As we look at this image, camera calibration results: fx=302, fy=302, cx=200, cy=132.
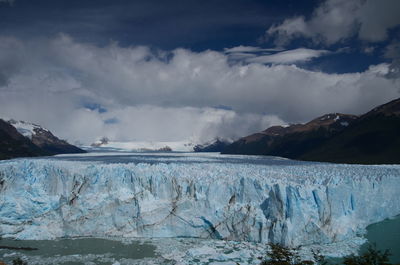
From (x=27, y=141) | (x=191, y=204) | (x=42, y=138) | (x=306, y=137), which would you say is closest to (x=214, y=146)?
(x=306, y=137)

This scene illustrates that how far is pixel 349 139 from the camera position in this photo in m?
61.9

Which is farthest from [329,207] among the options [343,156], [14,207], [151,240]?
[343,156]

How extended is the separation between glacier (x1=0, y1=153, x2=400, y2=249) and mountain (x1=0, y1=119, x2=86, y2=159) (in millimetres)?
41718

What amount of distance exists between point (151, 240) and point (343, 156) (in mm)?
48683

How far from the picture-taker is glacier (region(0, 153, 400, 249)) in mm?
16188

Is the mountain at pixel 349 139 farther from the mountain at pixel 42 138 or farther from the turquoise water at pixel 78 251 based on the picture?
the mountain at pixel 42 138

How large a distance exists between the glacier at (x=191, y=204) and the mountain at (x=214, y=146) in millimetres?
128195

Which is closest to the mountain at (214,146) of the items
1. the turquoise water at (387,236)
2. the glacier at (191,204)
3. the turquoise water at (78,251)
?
the glacier at (191,204)

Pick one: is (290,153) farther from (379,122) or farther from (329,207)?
(329,207)

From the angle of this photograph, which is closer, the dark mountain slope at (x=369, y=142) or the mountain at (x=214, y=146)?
the dark mountain slope at (x=369, y=142)

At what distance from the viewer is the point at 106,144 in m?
190

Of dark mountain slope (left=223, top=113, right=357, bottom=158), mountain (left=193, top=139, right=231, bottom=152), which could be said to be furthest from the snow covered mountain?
dark mountain slope (left=223, top=113, right=357, bottom=158)

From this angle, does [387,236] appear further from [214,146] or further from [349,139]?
[214,146]

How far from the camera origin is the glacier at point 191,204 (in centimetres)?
1619
